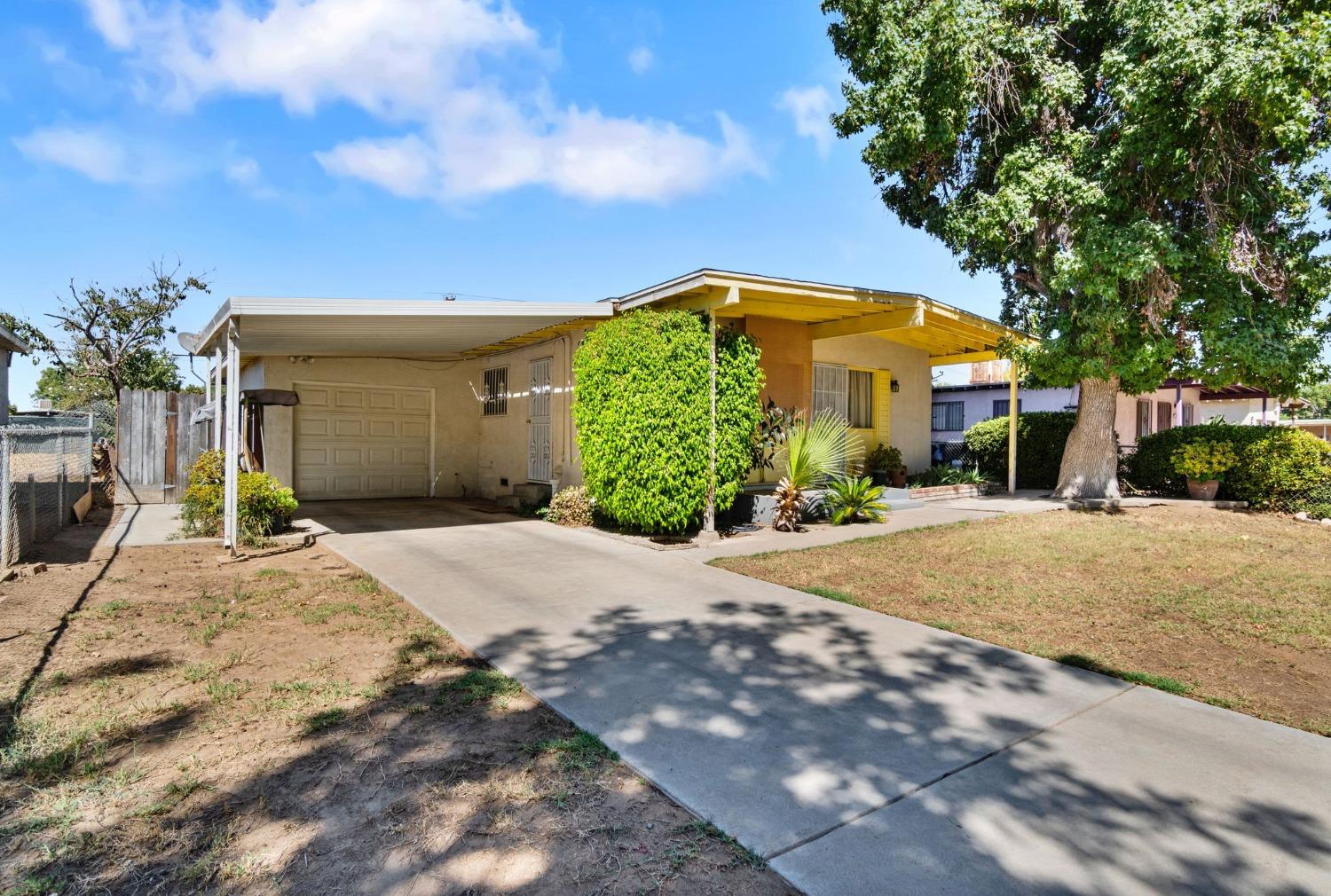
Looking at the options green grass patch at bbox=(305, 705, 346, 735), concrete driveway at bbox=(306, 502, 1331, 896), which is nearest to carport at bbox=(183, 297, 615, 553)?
concrete driveway at bbox=(306, 502, 1331, 896)

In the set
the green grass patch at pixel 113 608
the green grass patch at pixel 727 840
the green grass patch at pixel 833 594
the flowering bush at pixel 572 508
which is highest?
the flowering bush at pixel 572 508

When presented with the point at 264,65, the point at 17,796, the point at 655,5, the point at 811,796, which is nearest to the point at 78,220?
the point at 264,65

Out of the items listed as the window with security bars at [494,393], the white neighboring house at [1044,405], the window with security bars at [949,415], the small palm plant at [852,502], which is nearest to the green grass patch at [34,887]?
→ the small palm plant at [852,502]

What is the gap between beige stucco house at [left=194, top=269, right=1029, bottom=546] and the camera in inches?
338

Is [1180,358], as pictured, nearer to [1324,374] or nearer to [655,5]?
[1324,374]

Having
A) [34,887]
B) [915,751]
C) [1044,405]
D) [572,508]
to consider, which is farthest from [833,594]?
[1044,405]

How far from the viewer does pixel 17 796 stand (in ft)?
8.36

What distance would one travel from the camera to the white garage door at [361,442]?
510 inches

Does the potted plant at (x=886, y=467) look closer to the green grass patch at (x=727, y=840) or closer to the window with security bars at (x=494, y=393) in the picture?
the window with security bars at (x=494, y=393)

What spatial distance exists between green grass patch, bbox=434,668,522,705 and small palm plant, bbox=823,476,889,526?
6.81 metres

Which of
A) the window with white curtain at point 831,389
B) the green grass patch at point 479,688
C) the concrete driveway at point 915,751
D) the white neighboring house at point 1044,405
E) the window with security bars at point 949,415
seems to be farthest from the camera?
the window with security bars at point 949,415

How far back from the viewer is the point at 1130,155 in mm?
9273

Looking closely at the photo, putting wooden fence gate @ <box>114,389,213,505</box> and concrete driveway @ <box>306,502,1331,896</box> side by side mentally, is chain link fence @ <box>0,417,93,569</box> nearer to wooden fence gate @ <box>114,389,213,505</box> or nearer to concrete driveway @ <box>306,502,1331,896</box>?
wooden fence gate @ <box>114,389,213,505</box>

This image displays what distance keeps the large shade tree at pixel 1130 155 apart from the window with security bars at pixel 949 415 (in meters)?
11.5
